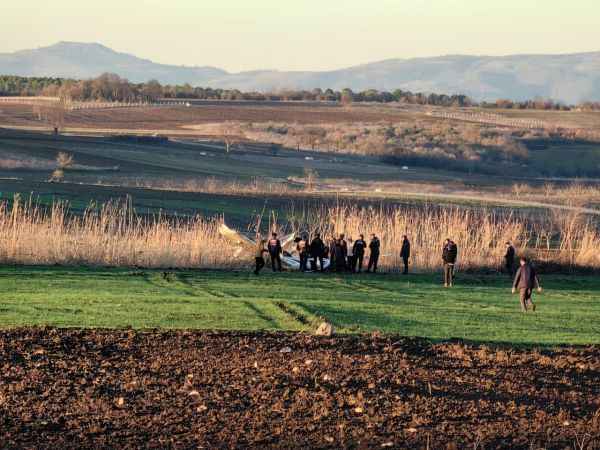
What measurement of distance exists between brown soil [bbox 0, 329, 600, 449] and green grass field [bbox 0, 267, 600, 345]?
1786 millimetres

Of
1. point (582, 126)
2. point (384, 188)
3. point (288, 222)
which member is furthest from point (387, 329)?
point (582, 126)

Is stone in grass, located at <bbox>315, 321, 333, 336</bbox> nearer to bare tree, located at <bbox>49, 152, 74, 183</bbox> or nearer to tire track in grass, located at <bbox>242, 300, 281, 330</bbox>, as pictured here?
tire track in grass, located at <bbox>242, 300, 281, 330</bbox>

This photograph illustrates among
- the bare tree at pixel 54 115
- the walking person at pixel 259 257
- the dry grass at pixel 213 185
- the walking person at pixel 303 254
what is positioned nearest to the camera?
the walking person at pixel 259 257

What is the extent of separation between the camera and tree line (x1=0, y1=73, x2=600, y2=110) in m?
148

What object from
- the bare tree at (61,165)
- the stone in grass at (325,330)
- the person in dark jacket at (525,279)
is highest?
the person in dark jacket at (525,279)

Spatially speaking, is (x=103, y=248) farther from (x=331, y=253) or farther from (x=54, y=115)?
(x=54, y=115)

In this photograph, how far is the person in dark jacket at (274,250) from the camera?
32031 millimetres

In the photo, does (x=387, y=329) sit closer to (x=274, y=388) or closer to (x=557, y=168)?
(x=274, y=388)

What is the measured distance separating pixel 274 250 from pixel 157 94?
425 ft

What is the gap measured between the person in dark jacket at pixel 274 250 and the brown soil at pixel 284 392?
1213 cm

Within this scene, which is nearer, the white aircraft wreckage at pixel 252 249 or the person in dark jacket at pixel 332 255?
the person in dark jacket at pixel 332 255

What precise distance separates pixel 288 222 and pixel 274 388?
34.1 meters

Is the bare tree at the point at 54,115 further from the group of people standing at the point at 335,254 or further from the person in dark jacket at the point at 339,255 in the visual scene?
the person in dark jacket at the point at 339,255

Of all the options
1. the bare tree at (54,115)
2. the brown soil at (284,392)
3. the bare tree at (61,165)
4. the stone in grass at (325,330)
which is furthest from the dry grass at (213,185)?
the brown soil at (284,392)
